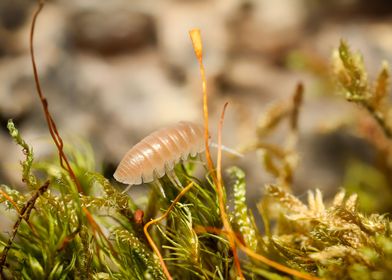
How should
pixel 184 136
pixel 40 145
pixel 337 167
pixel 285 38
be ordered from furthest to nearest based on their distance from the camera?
pixel 285 38
pixel 337 167
pixel 40 145
pixel 184 136

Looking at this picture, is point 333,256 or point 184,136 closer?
point 333,256

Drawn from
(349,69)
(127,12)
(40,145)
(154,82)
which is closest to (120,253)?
(349,69)

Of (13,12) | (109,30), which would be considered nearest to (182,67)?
(109,30)

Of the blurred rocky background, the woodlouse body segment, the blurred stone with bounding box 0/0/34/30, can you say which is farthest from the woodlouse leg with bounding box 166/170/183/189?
the blurred stone with bounding box 0/0/34/30

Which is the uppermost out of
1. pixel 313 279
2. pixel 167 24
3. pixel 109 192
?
pixel 167 24

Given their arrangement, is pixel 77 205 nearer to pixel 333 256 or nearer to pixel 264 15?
pixel 333 256

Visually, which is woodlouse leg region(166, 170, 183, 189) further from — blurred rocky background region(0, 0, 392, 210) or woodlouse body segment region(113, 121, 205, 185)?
blurred rocky background region(0, 0, 392, 210)
